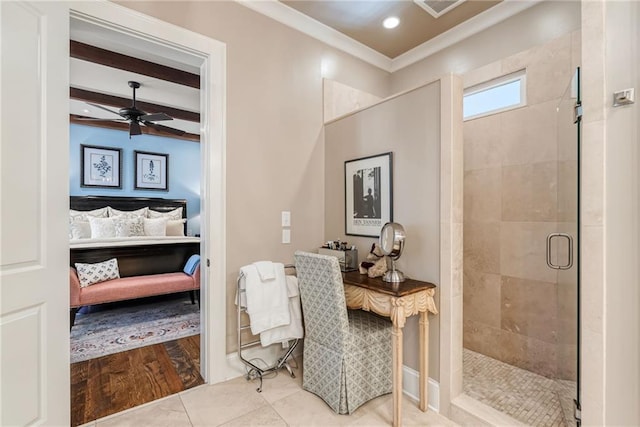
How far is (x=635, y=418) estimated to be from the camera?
1257mm

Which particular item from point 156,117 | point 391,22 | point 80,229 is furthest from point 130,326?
point 391,22

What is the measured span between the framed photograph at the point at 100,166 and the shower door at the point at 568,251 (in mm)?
6905

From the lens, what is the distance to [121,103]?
4.73m

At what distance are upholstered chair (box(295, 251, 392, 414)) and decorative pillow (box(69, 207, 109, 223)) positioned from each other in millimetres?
5118

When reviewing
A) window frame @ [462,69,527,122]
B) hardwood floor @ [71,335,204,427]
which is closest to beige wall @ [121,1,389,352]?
hardwood floor @ [71,335,204,427]

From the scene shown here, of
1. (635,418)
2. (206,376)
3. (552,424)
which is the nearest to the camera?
(635,418)

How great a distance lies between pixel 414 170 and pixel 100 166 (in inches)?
243

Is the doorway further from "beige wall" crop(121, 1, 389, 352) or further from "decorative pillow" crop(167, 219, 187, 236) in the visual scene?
"decorative pillow" crop(167, 219, 187, 236)

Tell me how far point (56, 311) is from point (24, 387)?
1.16 feet

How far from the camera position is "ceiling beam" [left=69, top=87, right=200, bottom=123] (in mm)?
4355

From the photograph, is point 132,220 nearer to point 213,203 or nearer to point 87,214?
point 87,214

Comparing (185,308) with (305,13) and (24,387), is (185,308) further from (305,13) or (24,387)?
(305,13)

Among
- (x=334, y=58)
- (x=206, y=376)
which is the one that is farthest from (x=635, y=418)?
(x=334, y=58)

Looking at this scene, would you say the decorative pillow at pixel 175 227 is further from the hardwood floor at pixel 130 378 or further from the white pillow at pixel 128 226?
the hardwood floor at pixel 130 378
